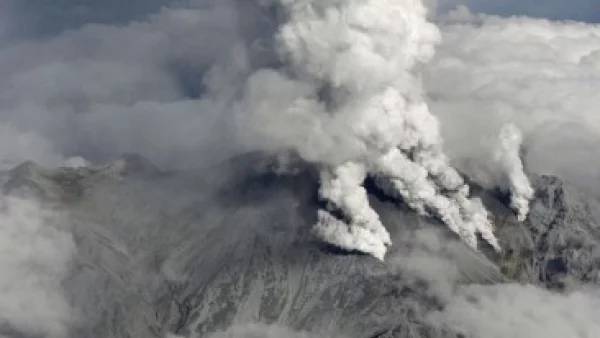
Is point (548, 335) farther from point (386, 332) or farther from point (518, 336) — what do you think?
point (386, 332)

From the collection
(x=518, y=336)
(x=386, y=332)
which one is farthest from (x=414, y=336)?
(x=518, y=336)

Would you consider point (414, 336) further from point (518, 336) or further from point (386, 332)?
point (518, 336)

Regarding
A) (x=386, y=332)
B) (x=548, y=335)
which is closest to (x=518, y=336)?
(x=548, y=335)

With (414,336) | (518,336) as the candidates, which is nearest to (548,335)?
(518,336)

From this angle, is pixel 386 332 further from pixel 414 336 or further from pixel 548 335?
pixel 548 335
